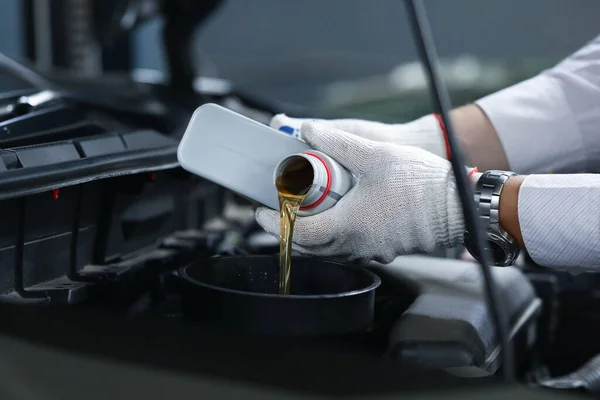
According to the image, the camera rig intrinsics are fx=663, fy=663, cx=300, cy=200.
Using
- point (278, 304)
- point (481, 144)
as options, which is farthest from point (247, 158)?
point (481, 144)

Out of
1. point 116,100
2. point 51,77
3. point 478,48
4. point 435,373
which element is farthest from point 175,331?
point 478,48

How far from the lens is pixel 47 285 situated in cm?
73

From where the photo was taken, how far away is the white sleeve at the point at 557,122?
3.78 ft

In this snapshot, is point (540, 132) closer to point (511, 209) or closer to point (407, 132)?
point (407, 132)

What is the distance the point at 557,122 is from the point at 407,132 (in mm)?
270

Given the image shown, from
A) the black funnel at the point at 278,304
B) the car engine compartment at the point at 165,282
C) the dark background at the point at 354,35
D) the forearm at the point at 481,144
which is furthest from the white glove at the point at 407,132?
the dark background at the point at 354,35

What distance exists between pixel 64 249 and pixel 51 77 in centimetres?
64

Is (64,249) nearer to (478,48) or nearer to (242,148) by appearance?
(242,148)

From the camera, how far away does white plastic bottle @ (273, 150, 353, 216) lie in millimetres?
725

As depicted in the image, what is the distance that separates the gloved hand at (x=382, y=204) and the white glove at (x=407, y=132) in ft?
0.89

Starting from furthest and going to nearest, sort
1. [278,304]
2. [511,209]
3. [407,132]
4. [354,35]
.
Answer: [354,35]
[407,132]
[511,209]
[278,304]

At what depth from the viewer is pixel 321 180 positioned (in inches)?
28.6

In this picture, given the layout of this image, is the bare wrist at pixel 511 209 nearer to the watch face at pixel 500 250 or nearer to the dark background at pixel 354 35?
the watch face at pixel 500 250

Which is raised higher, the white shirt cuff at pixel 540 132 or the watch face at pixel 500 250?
the white shirt cuff at pixel 540 132
